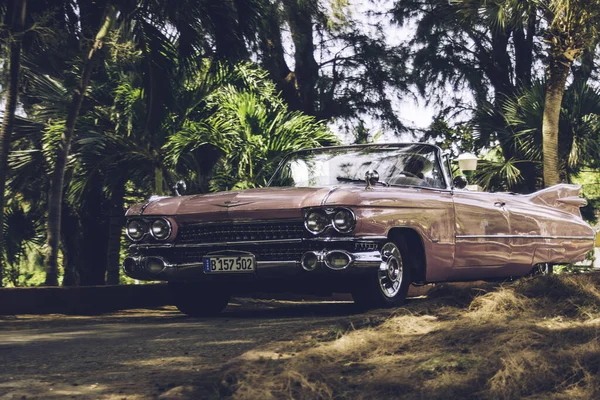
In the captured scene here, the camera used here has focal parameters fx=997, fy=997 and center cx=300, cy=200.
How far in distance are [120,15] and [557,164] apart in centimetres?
927

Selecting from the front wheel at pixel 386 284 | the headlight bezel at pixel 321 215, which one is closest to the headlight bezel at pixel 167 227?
the headlight bezel at pixel 321 215

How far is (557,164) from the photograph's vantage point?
18750 millimetres

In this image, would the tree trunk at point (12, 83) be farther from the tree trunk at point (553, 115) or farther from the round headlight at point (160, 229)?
the tree trunk at point (553, 115)

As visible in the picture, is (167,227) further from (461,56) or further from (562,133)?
(461,56)

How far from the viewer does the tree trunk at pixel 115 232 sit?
1666cm

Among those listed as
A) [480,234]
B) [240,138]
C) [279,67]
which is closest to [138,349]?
[480,234]

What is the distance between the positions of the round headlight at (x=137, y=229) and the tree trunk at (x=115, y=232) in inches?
317

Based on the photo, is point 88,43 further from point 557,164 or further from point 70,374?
point 557,164

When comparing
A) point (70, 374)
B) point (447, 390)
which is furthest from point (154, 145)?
point (447, 390)

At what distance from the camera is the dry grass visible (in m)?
4.09

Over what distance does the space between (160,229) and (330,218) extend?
1.53m

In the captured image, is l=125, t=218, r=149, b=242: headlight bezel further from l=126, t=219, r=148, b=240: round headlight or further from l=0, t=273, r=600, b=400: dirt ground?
l=0, t=273, r=600, b=400: dirt ground

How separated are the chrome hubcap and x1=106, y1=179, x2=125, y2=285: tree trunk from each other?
29.5 ft

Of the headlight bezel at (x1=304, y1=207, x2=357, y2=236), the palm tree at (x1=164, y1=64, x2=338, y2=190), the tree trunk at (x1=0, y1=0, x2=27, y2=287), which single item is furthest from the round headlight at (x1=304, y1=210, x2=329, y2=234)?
the palm tree at (x1=164, y1=64, x2=338, y2=190)
